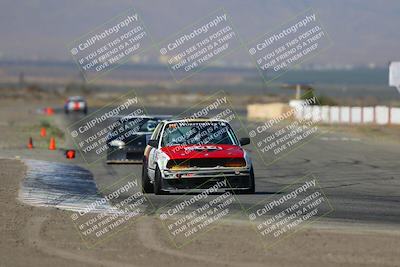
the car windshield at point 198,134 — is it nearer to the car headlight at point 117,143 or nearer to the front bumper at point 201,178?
the front bumper at point 201,178

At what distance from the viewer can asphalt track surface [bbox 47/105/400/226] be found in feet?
53.9

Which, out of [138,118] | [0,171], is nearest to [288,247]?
[0,171]

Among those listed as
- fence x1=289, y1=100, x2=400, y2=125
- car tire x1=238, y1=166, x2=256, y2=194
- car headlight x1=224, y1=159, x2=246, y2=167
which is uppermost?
car headlight x1=224, y1=159, x2=246, y2=167

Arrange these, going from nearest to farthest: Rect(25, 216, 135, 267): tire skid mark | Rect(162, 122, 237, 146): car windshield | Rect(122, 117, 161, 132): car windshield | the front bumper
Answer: Rect(25, 216, 135, 267): tire skid mark → the front bumper → Rect(162, 122, 237, 146): car windshield → Rect(122, 117, 161, 132): car windshield

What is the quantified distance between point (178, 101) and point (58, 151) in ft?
318

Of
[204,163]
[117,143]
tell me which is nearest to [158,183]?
[204,163]

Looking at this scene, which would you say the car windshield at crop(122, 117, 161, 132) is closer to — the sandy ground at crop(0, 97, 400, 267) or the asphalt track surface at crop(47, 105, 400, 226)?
the asphalt track surface at crop(47, 105, 400, 226)

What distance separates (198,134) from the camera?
19.3 meters

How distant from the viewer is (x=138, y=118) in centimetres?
2708

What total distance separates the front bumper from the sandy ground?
12.5 ft

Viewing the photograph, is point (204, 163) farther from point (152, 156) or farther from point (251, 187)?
point (152, 156)

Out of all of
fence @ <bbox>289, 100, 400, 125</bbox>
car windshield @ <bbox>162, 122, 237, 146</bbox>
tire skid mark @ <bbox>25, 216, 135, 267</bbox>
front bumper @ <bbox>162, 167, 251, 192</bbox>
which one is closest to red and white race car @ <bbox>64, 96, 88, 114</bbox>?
fence @ <bbox>289, 100, 400, 125</bbox>

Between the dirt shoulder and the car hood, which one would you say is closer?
the dirt shoulder

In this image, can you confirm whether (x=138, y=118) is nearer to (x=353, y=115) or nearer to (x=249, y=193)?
(x=249, y=193)
